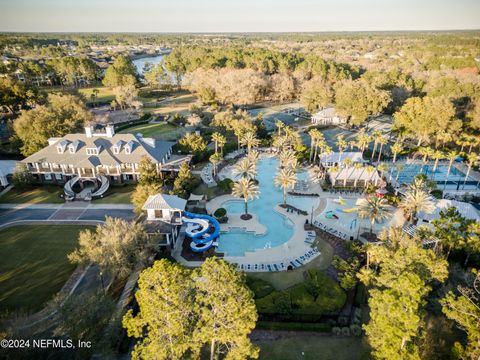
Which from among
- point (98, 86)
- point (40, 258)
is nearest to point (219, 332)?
point (40, 258)

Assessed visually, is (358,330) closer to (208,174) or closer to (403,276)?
(403,276)

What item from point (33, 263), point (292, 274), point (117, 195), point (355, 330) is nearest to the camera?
point (355, 330)

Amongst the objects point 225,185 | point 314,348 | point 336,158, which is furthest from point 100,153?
point 314,348

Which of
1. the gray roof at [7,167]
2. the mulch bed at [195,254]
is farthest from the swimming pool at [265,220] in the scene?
the gray roof at [7,167]

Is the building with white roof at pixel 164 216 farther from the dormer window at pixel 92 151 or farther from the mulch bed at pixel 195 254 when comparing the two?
the dormer window at pixel 92 151

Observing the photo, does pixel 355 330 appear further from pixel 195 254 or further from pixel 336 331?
pixel 195 254

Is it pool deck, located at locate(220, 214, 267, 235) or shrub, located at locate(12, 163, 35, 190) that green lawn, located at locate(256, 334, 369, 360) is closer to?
pool deck, located at locate(220, 214, 267, 235)
